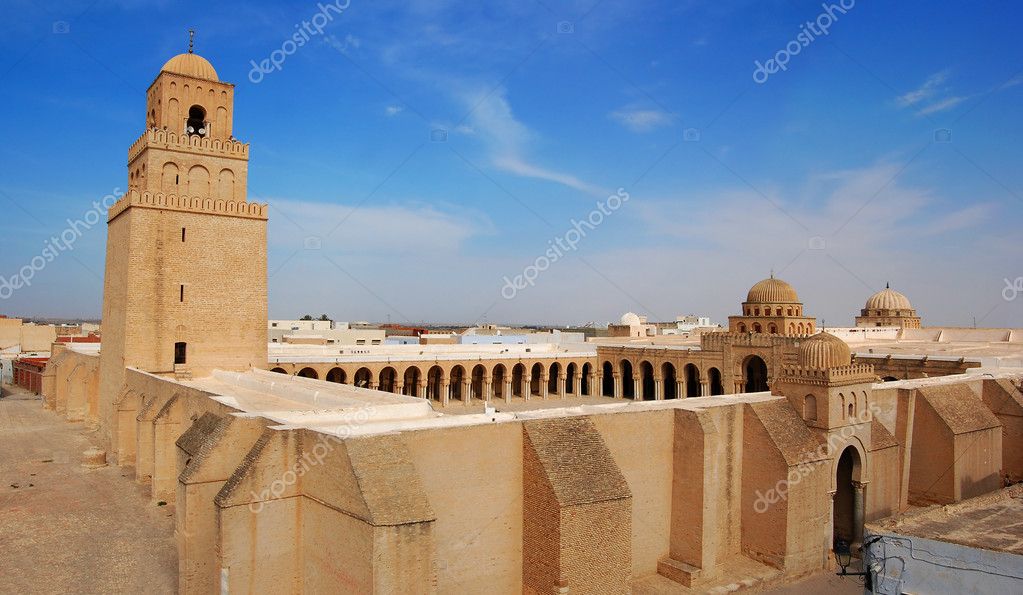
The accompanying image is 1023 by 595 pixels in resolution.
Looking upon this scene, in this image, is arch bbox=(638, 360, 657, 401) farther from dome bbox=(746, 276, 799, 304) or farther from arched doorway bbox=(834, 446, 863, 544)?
arched doorway bbox=(834, 446, 863, 544)

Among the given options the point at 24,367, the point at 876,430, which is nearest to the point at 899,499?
the point at 876,430

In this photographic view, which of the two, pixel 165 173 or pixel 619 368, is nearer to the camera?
pixel 165 173

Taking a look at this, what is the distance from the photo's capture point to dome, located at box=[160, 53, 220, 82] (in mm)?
23000

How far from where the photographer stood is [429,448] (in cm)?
1174

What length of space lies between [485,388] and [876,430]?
2170 cm

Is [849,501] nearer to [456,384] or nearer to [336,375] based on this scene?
[336,375]

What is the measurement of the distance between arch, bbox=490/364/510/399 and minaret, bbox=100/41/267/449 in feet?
60.8

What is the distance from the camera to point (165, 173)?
72.2 ft

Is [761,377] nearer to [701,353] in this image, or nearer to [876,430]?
[701,353]

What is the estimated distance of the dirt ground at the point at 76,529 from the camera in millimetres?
12984

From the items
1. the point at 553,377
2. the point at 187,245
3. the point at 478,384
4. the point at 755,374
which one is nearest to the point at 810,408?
the point at 187,245

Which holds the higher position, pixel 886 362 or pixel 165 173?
pixel 165 173

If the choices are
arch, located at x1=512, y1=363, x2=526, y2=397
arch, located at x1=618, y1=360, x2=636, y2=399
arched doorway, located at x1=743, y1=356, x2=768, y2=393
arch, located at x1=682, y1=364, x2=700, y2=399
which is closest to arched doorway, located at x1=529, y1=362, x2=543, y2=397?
arch, located at x1=512, y1=363, x2=526, y2=397

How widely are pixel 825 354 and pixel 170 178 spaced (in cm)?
1982
